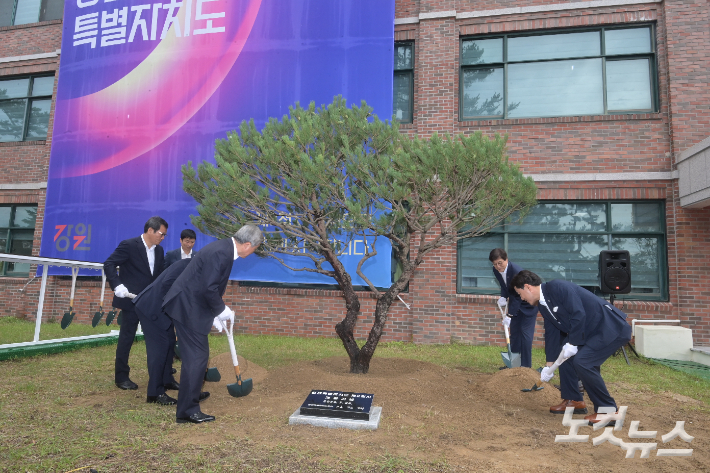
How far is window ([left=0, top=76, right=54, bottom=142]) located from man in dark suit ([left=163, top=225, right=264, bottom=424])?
36.8 feet

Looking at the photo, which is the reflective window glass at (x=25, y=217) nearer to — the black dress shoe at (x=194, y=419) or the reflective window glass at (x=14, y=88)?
the reflective window glass at (x=14, y=88)

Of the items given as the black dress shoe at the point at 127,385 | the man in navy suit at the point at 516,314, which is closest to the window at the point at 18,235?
the black dress shoe at the point at 127,385

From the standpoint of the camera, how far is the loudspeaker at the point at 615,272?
763 cm

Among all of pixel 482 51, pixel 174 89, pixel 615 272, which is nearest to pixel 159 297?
pixel 615 272

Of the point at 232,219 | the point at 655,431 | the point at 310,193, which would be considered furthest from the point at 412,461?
the point at 232,219

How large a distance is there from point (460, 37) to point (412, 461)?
9.27 metres

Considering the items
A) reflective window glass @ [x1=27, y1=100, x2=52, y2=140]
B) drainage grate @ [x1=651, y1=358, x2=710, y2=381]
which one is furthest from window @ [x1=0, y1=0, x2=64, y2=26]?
drainage grate @ [x1=651, y1=358, x2=710, y2=381]

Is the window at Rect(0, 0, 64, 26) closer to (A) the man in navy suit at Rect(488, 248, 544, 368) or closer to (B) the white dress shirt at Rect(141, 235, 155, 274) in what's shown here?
(B) the white dress shirt at Rect(141, 235, 155, 274)

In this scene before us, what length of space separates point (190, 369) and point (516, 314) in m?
4.13

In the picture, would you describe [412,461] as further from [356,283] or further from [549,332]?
[356,283]

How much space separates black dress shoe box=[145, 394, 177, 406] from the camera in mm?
4301

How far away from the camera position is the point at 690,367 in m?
6.92

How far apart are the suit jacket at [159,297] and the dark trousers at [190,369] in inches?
24.3

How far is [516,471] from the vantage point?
291cm
